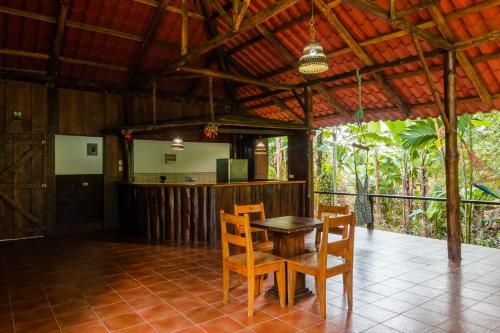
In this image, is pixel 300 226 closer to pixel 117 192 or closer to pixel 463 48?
pixel 463 48

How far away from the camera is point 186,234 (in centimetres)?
698

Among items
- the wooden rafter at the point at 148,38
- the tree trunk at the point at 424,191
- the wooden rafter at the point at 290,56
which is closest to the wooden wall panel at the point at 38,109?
the wooden rafter at the point at 148,38

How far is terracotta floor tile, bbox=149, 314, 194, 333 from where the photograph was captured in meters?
3.13

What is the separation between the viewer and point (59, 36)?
275 inches

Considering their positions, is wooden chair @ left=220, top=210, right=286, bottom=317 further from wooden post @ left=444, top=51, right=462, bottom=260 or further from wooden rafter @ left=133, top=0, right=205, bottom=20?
wooden rafter @ left=133, top=0, right=205, bottom=20

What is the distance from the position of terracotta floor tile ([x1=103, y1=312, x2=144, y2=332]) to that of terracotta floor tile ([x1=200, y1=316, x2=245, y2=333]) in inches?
26.2

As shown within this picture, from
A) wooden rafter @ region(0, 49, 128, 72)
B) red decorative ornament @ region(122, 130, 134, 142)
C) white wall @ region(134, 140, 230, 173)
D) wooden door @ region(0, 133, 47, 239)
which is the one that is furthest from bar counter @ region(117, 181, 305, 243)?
wooden rafter @ region(0, 49, 128, 72)

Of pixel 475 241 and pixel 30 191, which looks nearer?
pixel 30 191

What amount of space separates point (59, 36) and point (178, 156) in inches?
181

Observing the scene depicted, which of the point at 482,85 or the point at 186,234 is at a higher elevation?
the point at 482,85

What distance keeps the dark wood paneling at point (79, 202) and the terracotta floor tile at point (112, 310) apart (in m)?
5.68

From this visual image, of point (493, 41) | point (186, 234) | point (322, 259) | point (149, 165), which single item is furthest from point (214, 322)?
point (149, 165)

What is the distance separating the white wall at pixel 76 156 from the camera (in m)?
8.83

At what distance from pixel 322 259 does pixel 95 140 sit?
7.79 m
